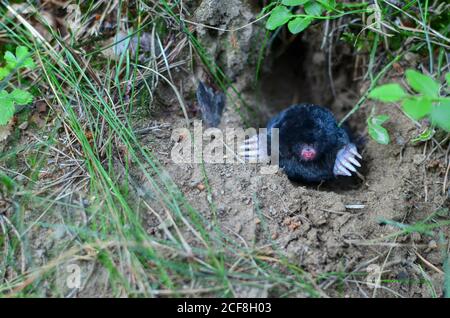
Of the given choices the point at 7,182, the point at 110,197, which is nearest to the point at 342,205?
the point at 110,197

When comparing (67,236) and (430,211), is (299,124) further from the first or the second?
(67,236)

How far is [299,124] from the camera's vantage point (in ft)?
7.18

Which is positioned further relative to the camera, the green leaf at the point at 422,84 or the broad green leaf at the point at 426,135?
the broad green leaf at the point at 426,135

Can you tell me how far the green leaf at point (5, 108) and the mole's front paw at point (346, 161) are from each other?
4.90ft

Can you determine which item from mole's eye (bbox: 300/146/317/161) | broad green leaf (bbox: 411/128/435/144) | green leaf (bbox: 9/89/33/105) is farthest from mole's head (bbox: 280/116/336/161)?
green leaf (bbox: 9/89/33/105)

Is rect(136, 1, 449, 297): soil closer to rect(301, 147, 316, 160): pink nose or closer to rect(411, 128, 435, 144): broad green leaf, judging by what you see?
rect(411, 128, 435, 144): broad green leaf

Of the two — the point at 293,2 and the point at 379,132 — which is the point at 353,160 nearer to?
the point at 379,132

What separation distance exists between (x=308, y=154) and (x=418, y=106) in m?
0.86

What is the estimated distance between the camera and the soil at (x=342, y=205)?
5.31 ft

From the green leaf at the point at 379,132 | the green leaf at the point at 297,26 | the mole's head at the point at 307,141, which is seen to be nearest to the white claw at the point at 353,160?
the mole's head at the point at 307,141

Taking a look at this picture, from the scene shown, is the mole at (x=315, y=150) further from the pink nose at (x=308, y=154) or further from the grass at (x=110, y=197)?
the grass at (x=110, y=197)

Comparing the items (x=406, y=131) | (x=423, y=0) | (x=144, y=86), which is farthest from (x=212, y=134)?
(x=423, y=0)

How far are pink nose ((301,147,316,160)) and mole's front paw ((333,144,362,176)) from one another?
0.44 feet

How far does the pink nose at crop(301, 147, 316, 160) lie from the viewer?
6.91ft
